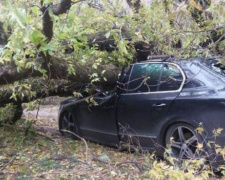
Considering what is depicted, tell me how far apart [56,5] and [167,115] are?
2343 mm

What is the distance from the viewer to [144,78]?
597cm

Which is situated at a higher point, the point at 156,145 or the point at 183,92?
the point at 183,92

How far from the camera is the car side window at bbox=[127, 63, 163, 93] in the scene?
5793 millimetres

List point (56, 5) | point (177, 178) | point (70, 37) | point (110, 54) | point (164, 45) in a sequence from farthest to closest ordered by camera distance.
→ point (110, 54) < point (164, 45) < point (70, 37) < point (56, 5) < point (177, 178)

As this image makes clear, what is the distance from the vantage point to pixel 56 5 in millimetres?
4059

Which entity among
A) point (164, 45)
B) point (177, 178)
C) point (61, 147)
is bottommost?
point (61, 147)

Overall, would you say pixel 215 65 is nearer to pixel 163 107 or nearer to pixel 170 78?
pixel 170 78

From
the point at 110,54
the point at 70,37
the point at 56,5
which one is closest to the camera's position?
the point at 56,5

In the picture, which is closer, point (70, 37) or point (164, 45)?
point (70, 37)

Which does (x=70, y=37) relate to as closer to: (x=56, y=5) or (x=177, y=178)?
(x=56, y=5)

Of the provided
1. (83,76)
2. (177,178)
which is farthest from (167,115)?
(177,178)

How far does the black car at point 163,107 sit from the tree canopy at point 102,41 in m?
0.33

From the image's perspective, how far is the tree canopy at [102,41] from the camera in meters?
4.56

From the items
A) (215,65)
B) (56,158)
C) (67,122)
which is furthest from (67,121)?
(215,65)
